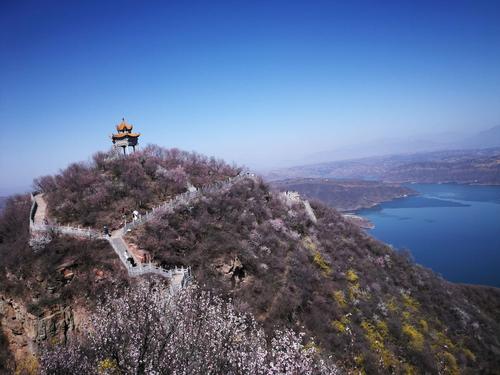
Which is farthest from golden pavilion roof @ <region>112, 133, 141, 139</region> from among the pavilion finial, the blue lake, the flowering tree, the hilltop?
the blue lake

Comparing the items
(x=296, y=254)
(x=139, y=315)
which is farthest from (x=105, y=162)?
(x=139, y=315)

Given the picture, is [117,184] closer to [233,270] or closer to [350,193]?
[233,270]

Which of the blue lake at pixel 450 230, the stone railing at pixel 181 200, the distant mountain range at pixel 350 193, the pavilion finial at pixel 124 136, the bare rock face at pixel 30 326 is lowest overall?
the blue lake at pixel 450 230

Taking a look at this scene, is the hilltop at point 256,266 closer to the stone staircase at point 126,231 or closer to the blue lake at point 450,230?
the stone staircase at point 126,231

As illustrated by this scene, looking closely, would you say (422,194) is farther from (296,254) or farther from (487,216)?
(296,254)

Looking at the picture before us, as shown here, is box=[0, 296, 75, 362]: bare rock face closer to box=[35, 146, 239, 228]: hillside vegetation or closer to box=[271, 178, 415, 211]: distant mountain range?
box=[35, 146, 239, 228]: hillside vegetation

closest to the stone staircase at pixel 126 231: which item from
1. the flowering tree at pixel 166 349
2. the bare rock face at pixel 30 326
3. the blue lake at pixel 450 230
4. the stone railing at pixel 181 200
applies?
the stone railing at pixel 181 200
